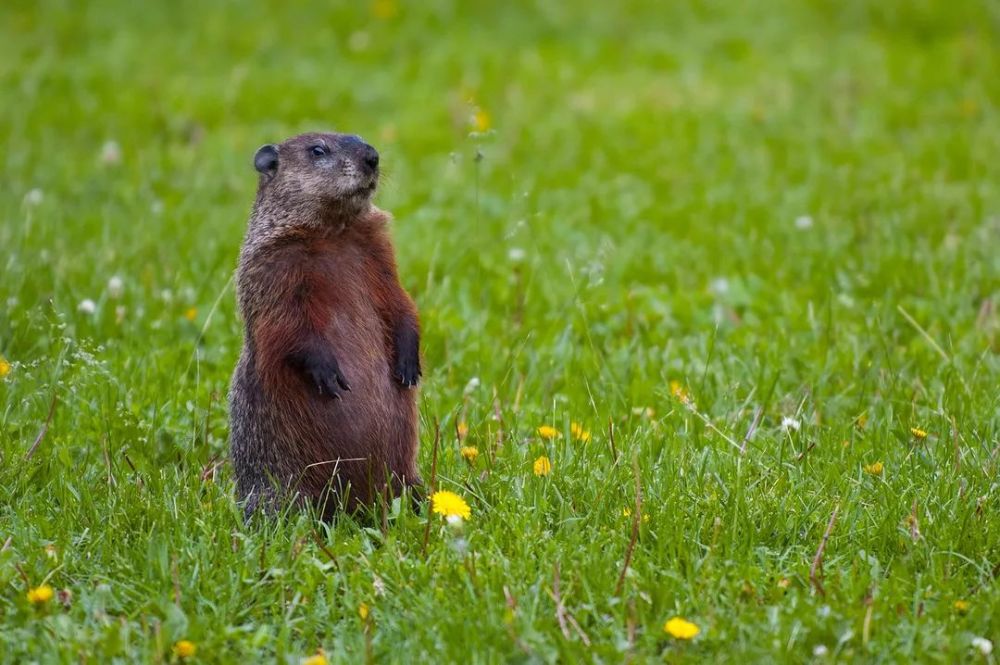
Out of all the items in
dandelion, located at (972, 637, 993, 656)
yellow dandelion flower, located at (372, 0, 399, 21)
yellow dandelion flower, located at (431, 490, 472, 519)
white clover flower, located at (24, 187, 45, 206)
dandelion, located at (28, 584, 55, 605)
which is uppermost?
yellow dandelion flower, located at (372, 0, 399, 21)

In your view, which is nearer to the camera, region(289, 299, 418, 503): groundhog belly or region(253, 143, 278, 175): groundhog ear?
region(289, 299, 418, 503): groundhog belly

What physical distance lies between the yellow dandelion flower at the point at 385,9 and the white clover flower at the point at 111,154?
11.0 ft

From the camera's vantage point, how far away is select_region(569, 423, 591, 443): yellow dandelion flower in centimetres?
390

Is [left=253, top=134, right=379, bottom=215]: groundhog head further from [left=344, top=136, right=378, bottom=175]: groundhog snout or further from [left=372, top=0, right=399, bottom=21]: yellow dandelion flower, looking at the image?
[left=372, top=0, right=399, bottom=21]: yellow dandelion flower

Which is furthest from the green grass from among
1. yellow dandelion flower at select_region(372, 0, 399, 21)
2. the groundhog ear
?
the groundhog ear

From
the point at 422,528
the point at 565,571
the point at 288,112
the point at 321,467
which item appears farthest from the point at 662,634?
the point at 288,112

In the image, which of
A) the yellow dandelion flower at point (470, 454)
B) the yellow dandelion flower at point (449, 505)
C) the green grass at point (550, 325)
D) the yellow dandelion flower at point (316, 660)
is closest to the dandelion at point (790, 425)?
the green grass at point (550, 325)

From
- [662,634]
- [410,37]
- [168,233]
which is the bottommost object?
[662,634]

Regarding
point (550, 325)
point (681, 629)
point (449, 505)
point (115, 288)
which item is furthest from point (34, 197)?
point (681, 629)

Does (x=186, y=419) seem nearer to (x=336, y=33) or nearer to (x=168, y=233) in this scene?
(x=168, y=233)

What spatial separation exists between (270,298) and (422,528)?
79cm

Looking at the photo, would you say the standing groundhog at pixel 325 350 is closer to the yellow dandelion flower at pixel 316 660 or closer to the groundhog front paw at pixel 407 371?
the groundhog front paw at pixel 407 371

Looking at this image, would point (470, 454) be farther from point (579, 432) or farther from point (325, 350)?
point (325, 350)

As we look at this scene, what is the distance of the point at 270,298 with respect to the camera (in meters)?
3.50
